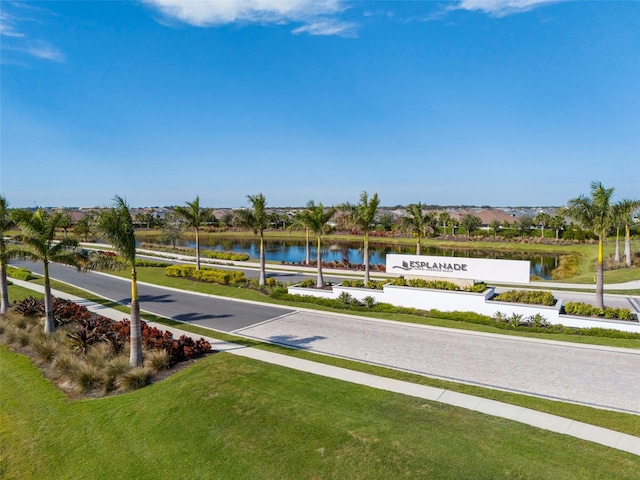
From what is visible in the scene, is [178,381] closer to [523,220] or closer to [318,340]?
[318,340]

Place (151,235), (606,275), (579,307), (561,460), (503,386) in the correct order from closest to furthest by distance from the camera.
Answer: (561,460)
(503,386)
(579,307)
(606,275)
(151,235)

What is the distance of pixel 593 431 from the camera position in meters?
9.02

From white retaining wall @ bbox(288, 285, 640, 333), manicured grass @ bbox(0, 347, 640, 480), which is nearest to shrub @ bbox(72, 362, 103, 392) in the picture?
manicured grass @ bbox(0, 347, 640, 480)

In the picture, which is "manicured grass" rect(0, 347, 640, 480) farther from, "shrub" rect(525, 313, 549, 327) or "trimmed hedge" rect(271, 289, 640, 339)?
"shrub" rect(525, 313, 549, 327)

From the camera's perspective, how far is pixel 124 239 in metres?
12.8

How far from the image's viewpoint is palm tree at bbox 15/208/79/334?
53.9 feet

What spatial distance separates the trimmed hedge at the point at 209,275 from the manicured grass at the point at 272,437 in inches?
651

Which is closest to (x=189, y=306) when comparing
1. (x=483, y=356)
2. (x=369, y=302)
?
(x=369, y=302)

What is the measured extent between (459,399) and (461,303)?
9.78 metres

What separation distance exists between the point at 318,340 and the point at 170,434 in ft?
25.0

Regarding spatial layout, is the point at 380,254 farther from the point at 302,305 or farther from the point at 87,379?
the point at 87,379

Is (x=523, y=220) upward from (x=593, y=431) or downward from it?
upward

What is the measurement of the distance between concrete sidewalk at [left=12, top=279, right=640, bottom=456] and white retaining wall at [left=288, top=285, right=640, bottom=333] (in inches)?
349

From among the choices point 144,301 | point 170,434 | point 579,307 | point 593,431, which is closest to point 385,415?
point 593,431
